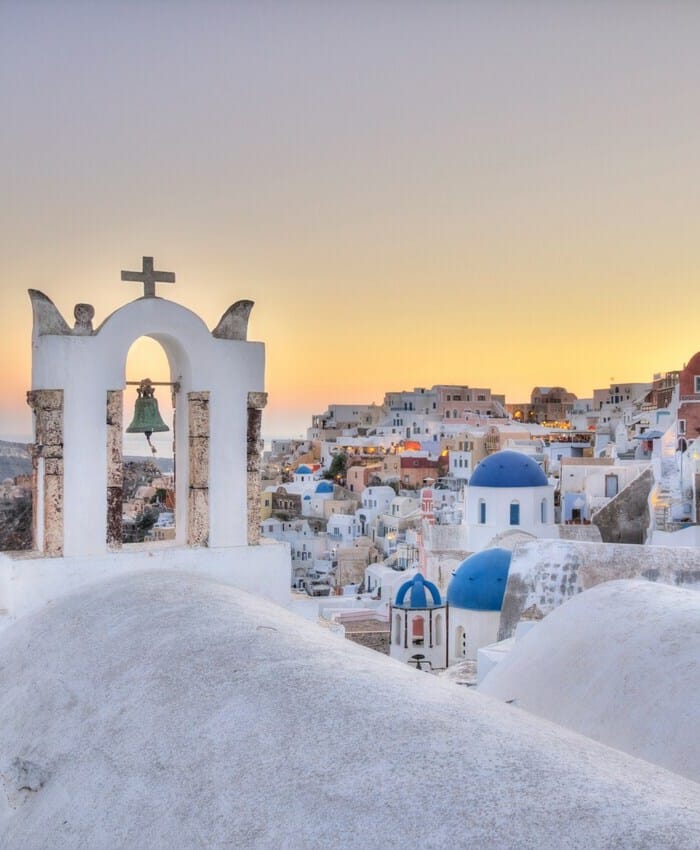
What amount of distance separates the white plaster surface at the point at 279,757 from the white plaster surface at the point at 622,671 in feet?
5.25

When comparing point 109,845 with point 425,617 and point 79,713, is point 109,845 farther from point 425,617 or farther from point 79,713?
point 425,617

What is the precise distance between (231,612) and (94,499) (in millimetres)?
1640

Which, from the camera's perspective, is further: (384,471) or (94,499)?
(384,471)

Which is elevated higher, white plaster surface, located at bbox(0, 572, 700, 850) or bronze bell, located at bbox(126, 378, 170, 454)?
bronze bell, located at bbox(126, 378, 170, 454)

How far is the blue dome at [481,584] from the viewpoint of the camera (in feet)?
53.0

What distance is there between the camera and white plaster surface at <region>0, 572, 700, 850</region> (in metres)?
2.12

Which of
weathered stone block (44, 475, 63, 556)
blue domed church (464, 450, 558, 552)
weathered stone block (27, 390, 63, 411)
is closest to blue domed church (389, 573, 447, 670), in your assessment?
blue domed church (464, 450, 558, 552)

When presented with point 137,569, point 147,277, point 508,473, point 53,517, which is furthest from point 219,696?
point 508,473

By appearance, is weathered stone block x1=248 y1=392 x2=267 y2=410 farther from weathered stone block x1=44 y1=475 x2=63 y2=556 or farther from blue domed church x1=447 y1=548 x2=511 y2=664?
blue domed church x1=447 y1=548 x2=511 y2=664

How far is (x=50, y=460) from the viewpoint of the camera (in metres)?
5.16

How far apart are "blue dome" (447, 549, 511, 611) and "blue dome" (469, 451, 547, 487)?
5.41 m

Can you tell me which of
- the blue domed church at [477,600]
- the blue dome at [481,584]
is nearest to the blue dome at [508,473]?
the blue domed church at [477,600]

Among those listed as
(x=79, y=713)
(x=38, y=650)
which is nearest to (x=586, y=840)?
(x=79, y=713)

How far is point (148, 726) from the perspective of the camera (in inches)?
116
